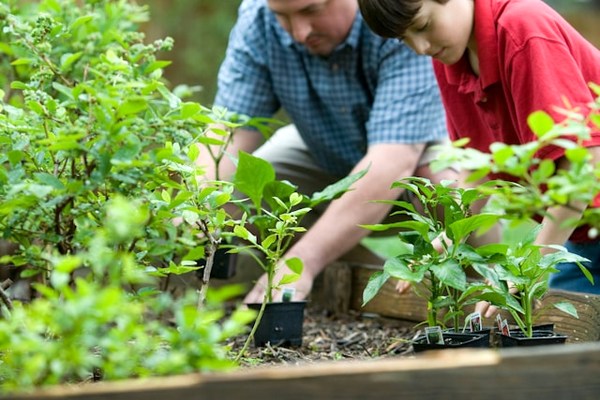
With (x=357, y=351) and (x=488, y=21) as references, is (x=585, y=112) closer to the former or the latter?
(x=488, y=21)

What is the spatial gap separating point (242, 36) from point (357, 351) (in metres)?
1.55

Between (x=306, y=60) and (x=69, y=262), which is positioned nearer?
(x=69, y=262)

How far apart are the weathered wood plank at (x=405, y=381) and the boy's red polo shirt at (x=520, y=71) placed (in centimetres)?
108

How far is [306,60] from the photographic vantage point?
11.9 ft

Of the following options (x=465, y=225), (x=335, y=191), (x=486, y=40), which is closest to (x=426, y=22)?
(x=486, y=40)

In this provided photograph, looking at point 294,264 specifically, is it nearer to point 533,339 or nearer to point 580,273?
point 533,339

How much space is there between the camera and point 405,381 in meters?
1.17

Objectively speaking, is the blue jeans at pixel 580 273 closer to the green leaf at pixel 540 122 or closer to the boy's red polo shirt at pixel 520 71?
the boy's red polo shirt at pixel 520 71

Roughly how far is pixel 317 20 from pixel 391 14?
2.89ft

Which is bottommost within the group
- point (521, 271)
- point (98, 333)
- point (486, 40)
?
point (98, 333)

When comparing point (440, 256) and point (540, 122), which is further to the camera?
point (440, 256)

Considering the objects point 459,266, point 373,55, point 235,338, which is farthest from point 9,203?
point 373,55

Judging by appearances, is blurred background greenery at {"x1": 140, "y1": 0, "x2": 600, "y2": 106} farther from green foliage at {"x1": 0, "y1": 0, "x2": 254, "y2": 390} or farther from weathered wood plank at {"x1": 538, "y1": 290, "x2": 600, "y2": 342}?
weathered wood plank at {"x1": 538, "y1": 290, "x2": 600, "y2": 342}

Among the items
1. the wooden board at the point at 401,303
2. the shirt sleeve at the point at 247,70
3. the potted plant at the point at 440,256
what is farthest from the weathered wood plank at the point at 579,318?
the shirt sleeve at the point at 247,70
